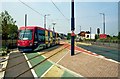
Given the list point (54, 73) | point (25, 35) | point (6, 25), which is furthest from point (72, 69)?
point (6, 25)

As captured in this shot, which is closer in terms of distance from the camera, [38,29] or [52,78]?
[52,78]

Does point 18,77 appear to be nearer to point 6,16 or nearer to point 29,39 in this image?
point 29,39

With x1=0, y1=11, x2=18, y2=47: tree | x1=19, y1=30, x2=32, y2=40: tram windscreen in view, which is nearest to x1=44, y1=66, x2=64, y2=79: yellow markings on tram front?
x1=19, y1=30, x2=32, y2=40: tram windscreen

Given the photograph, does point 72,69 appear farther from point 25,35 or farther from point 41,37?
point 41,37

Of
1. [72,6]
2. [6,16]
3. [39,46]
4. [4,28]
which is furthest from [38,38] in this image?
[6,16]

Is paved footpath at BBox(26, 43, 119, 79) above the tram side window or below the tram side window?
below

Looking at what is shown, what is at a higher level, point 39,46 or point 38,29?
point 38,29

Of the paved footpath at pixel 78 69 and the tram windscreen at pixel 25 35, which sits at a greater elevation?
the tram windscreen at pixel 25 35

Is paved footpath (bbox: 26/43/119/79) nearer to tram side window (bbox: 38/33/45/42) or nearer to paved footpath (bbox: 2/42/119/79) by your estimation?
paved footpath (bbox: 2/42/119/79)

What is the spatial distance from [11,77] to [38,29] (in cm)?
1741

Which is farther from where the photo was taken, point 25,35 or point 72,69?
point 25,35

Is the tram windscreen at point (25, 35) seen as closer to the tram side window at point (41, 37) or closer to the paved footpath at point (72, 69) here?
the tram side window at point (41, 37)

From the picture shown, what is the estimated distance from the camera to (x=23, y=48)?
26.0 metres

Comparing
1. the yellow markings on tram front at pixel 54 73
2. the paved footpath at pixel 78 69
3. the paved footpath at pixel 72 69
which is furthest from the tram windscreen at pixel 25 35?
the yellow markings on tram front at pixel 54 73
